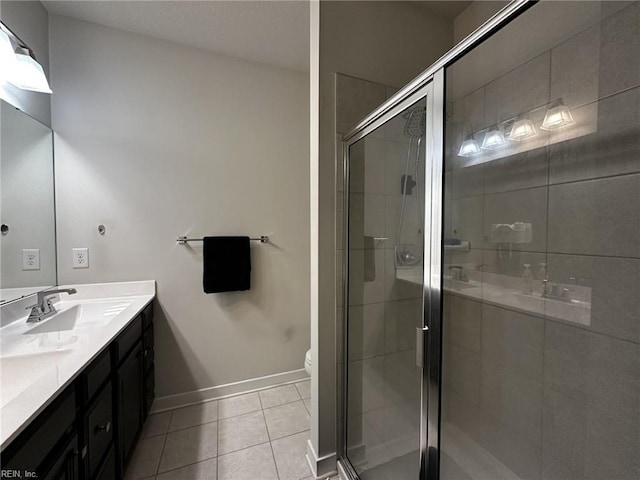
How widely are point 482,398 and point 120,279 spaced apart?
7.69ft

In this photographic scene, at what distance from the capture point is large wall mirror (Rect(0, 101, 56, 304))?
49.8 inches

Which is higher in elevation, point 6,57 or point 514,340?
point 6,57

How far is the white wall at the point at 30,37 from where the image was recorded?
4.18 feet

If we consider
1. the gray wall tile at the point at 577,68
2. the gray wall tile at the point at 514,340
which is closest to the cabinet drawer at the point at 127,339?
the gray wall tile at the point at 514,340

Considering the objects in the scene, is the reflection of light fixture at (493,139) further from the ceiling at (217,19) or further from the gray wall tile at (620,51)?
the ceiling at (217,19)

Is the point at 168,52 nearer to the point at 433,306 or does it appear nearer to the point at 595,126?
the point at 433,306

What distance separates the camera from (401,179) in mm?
1264

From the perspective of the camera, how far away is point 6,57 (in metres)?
1.18

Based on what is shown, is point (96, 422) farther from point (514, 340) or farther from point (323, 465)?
point (514, 340)

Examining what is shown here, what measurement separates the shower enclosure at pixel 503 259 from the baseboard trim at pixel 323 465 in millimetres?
62

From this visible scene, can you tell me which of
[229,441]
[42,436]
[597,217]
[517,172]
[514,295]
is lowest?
[229,441]

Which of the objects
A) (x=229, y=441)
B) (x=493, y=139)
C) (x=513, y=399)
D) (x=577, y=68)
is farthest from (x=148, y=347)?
(x=577, y=68)

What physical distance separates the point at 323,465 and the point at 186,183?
1966 mm

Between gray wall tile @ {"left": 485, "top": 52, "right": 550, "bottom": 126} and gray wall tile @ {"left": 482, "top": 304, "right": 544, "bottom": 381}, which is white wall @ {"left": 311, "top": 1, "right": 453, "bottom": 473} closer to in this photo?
gray wall tile @ {"left": 485, "top": 52, "right": 550, "bottom": 126}
